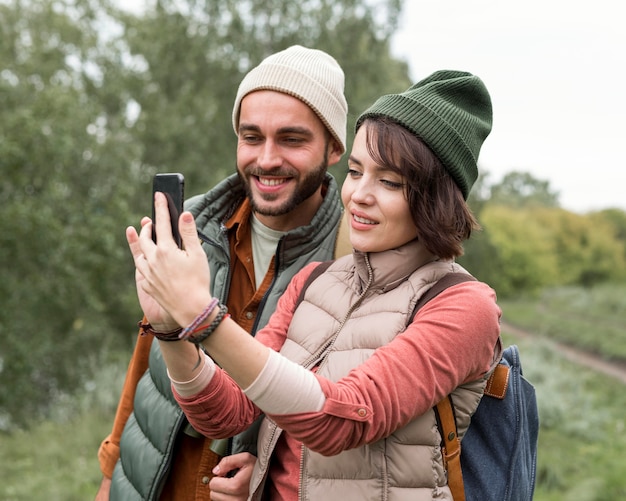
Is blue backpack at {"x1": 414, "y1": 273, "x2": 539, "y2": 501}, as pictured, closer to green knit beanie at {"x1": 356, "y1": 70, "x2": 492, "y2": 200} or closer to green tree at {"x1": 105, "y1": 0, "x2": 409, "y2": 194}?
green knit beanie at {"x1": 356, "y1": 70, "x2": 492, "y2": 200}

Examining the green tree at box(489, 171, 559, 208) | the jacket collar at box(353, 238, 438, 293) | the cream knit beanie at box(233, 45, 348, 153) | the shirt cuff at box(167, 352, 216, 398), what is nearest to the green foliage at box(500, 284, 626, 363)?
the cream knit beanie at box(233, 45, 348, 153)

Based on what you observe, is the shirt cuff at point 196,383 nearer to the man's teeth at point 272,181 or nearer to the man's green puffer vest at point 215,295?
the man's green puffer vest at point 215,295

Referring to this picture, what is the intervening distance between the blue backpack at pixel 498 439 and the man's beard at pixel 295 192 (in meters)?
0.87

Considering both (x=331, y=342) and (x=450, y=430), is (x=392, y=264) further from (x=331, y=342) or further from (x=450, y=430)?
(x=450, y=430)

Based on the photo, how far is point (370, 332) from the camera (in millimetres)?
1645

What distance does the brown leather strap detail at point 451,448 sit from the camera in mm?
1594

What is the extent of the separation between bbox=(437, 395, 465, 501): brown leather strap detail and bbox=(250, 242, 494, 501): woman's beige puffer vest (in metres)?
0.02

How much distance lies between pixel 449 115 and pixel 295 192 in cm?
83

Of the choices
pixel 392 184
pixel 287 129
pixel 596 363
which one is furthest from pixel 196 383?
pixel 596 363

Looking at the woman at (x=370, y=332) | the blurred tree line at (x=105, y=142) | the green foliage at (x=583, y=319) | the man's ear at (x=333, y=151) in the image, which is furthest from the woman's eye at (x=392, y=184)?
the green foliage at (x=583, y=319)

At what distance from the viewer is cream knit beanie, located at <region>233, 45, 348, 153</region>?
2.42m

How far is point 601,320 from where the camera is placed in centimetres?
1967

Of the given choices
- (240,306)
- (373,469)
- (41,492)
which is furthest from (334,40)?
(373,469)

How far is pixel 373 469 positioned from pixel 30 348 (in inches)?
412
